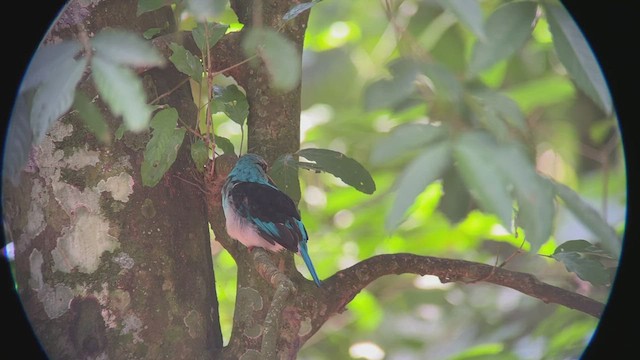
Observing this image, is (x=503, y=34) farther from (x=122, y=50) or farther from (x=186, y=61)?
(x=186, y=61)

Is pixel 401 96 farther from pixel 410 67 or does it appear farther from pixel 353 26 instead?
pixel 353 26

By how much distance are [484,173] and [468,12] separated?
19cm

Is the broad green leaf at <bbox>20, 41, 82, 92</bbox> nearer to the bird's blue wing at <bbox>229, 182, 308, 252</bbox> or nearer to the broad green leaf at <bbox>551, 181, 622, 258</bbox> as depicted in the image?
the bird's blue wing at <bbox>229, 182, 308, 252</bbox>

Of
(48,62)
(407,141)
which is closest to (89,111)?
(48,62)

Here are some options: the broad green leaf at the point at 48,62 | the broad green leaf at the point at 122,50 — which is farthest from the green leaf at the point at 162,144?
the broad green leaf at the point at 122,50

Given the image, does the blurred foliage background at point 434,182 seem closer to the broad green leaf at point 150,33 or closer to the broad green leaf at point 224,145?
the broad green leaf at point 224,145

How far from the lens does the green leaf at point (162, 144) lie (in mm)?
1404

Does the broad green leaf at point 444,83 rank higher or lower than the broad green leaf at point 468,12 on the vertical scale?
lower

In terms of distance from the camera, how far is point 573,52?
1065mm

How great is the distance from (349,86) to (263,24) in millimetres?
696

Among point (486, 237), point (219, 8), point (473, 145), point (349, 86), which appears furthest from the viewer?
point (486, 237)

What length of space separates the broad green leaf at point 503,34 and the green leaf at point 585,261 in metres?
0.59

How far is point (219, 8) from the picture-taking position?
3.48ft

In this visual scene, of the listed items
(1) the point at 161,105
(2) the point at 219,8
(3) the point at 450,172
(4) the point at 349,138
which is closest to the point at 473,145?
(3) the point at 450,172
